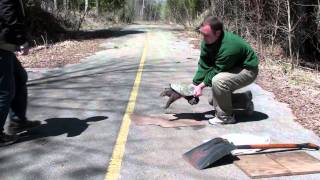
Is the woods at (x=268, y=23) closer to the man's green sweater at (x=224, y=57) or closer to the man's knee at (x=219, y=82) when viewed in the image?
the man's green sweater at (x=224, y=57)

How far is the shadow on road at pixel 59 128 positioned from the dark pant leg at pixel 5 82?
22.1 inches

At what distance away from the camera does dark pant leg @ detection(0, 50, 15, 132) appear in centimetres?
554

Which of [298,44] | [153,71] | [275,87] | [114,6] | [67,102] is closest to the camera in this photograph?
[67,102]

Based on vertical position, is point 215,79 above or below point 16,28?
below

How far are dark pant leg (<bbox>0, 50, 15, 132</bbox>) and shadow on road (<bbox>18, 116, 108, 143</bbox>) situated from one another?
1.85ft

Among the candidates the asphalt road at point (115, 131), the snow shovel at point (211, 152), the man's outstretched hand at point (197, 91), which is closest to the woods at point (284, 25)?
the asphalt road at point (115, 131)

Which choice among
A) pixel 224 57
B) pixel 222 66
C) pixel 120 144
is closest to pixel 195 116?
pixel 222 66

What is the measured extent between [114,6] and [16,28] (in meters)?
53.6

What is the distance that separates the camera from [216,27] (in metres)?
6.58

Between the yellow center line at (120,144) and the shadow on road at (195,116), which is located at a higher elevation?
the yellow center line at (120,144)

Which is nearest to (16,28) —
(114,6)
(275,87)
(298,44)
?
(275,87)

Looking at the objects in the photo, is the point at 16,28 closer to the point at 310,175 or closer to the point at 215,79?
the point at 215,79

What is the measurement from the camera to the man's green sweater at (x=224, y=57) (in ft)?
22.0

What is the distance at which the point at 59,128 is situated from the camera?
6.59 metres
